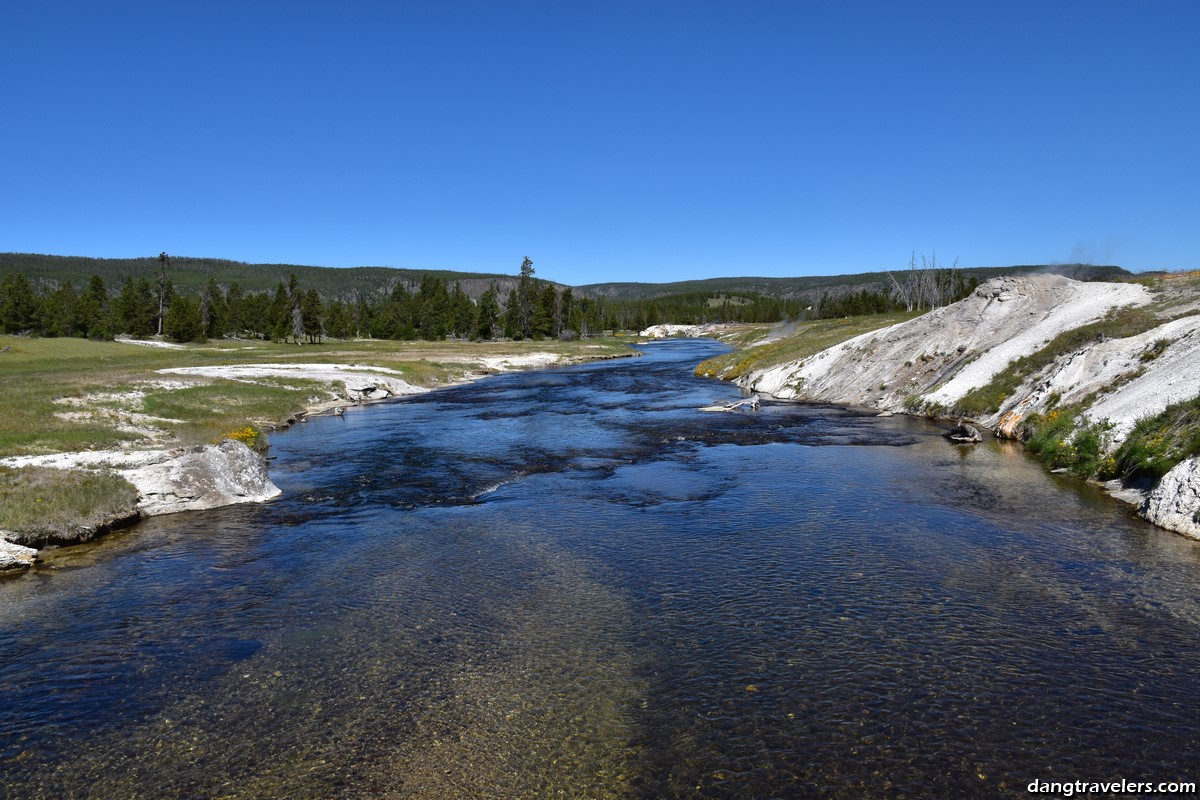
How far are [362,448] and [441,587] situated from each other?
1989 centimetres

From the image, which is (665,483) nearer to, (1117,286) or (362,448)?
(362,448)

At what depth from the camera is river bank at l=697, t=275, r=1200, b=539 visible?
2334cm

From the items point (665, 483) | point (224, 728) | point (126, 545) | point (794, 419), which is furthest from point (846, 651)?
point (794, 419)

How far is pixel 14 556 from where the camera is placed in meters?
17.6

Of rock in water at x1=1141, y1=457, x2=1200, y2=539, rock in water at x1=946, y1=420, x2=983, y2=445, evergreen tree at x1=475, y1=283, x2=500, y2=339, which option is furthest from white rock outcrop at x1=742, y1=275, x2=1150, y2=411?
evergreen tree at x1=475, y1=283, x2=500, y2=339

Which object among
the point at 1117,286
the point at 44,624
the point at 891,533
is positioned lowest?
the point at 44,624

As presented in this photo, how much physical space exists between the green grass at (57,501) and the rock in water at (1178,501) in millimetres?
30017

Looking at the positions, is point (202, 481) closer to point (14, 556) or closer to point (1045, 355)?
point (14, 556)

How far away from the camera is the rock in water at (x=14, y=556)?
57.0ft

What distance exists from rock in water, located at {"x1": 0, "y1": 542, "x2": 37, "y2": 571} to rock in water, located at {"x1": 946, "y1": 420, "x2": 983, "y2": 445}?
34.7 meters

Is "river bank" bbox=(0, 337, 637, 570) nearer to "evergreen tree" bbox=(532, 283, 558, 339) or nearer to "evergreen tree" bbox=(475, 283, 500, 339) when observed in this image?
"evergreen tree" bbox=(532, 283, 558, 339)

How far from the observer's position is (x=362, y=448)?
113 feet

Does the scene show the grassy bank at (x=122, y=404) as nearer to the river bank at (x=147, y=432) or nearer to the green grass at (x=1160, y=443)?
the river bank at (x=147, y=432)

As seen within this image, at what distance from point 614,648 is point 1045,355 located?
118ft
